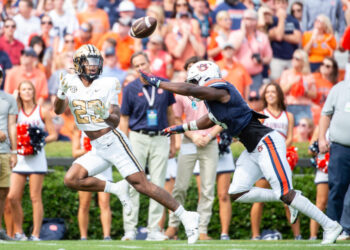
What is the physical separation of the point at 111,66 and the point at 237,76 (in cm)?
236

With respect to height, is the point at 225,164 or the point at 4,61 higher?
the point at 4,61

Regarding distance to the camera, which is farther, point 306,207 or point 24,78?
point 24,78

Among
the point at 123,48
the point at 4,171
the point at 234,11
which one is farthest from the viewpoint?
the point at 234,11

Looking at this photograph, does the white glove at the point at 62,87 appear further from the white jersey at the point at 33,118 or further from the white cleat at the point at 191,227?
the white jersey at the point at 33,118

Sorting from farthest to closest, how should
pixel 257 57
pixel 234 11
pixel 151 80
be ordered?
pixel 234 11
pixel 257 57
pixel 151 80

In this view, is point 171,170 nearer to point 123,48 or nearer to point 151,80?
point 151,80

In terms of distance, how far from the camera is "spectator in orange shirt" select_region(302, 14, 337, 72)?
47.2 ft

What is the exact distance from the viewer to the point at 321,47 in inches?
568

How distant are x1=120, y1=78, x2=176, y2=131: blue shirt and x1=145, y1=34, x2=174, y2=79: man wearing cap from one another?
9.81ft

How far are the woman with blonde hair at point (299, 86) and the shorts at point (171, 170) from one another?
3292mm

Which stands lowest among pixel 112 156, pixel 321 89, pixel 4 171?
pixel 4 171

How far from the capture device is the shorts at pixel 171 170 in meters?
10.9

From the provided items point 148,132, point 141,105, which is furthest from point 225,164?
point 141,105

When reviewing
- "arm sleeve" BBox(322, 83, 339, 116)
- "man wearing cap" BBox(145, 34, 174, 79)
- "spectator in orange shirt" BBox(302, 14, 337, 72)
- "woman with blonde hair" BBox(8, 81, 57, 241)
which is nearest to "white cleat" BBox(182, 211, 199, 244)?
"arm sleeve" BBox(322, 83, 339, 116)
